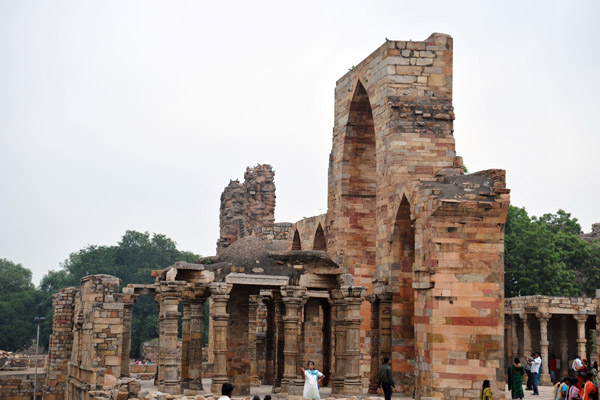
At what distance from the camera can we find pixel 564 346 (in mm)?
30656

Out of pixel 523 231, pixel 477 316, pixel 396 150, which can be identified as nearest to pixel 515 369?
pixel 477 316

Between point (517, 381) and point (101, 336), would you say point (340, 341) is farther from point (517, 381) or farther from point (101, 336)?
point (101, 336)

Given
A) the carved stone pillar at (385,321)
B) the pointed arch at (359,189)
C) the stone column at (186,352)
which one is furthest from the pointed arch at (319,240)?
the stone column at (186,352)

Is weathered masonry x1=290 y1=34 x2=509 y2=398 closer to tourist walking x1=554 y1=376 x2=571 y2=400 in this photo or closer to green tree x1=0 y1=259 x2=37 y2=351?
tourist walking x1=554 y1=376 x2=571 y2=400

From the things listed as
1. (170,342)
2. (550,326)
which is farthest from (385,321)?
(550,326)

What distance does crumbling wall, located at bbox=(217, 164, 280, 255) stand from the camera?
33.2 m

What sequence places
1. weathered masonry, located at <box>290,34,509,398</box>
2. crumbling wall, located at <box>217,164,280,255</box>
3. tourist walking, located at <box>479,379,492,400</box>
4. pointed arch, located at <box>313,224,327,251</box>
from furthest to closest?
crumbling wall, located at <box>217,164,280,255</box> → pointed arch, located at <box>313,224,327,251</box> → weathered masonry, located at <box>290,34,509,398</box> → tourist walking, located at <box>479,379,492,400</box>

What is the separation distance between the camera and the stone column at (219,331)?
16859mm

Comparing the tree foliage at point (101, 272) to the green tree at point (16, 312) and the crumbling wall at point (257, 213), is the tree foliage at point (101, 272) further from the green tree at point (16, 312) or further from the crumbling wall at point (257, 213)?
the crumbling wall at point (257, 213)

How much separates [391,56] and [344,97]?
3526 mm

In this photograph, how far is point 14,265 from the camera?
270 ft

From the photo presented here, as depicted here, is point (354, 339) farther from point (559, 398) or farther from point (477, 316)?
point (559, 398)

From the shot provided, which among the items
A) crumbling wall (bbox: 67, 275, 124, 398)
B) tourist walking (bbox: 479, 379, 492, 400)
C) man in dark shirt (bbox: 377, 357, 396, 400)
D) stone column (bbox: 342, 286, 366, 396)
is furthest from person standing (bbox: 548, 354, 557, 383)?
crumbling wall (bbox: 67, 275, 124, 398)

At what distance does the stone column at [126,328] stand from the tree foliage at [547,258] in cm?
2046
